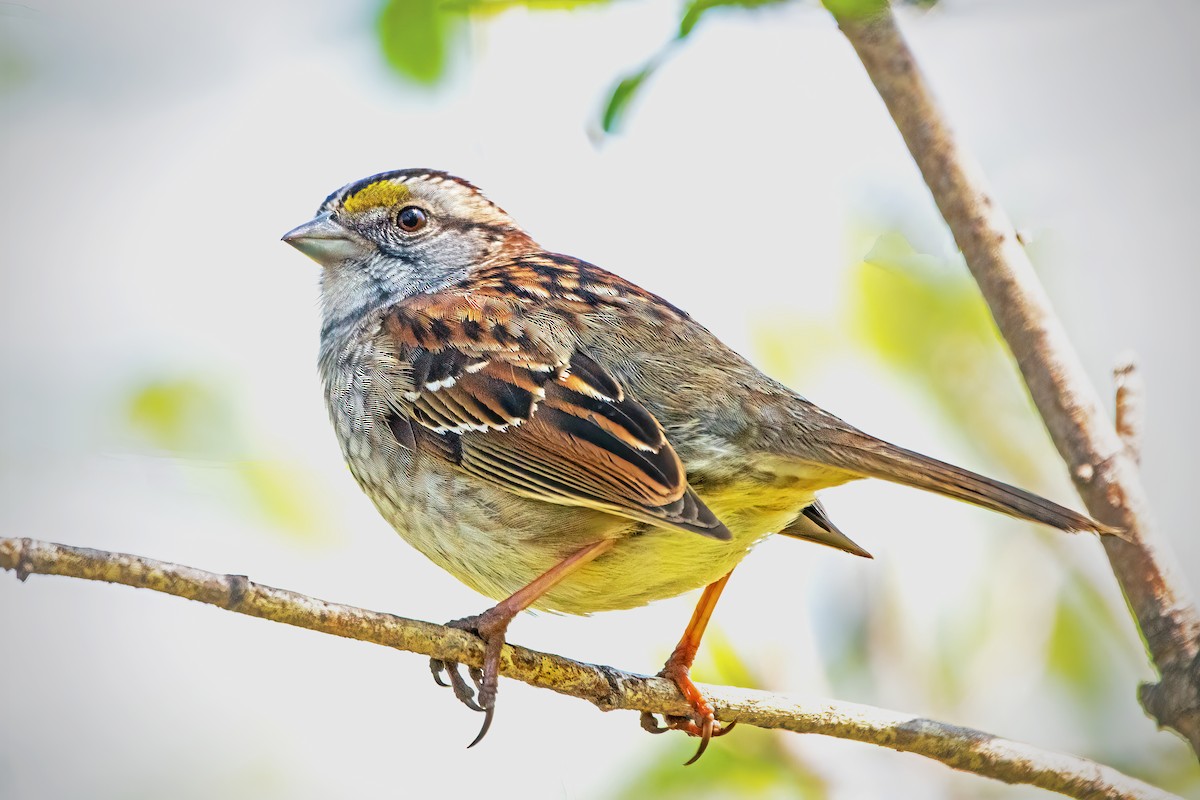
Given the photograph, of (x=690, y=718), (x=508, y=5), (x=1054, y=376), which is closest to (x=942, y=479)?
(x=1054, y=376)

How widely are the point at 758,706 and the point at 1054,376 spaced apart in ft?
3.37

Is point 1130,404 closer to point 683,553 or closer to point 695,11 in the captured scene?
point 683,553

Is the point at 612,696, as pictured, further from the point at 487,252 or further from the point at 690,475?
the point at 487,252

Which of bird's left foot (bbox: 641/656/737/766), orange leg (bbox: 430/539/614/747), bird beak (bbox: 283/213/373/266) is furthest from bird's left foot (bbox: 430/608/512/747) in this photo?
bird beak (bbox: 283/213/373/266)

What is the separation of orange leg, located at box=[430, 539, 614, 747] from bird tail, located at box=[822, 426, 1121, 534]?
65 cm

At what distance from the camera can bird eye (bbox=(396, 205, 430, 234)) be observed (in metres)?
4.32

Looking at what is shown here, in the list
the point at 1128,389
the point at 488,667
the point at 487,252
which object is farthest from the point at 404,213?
the point at 1128,389

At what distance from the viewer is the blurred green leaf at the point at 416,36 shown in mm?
2494

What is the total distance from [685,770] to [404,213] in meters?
2.07

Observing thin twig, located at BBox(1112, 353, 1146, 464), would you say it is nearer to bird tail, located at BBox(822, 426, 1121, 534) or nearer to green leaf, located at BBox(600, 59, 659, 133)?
bird tail, located at BBox(822, 426, 1121, 534)

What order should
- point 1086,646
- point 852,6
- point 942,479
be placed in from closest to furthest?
point 852,6 → point 942,479 → point 1086,646

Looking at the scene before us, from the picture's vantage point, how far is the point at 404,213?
4.34 m

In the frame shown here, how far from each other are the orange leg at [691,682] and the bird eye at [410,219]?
63.8 inches

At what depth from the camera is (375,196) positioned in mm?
4316
